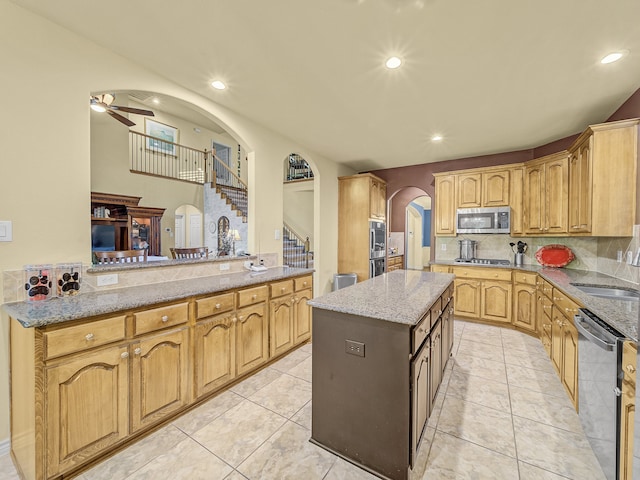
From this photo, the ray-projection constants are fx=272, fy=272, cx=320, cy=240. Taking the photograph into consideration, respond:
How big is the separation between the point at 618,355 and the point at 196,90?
11.9 ft

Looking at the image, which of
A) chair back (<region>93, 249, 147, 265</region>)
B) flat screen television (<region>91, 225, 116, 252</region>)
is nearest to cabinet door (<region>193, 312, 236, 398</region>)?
chair back (<region>93, 249, 147, 265</region>)

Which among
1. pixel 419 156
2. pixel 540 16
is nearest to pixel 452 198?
pixel 419 156

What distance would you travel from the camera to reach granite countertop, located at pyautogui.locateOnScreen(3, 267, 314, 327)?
4.59ft

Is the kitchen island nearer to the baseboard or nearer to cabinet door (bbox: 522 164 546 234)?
the baseboard

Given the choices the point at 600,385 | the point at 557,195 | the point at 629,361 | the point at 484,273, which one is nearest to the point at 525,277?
the point at 484,273

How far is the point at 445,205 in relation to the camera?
4605 millimetres

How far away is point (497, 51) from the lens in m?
2.05

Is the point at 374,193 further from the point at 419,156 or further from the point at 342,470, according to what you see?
the point at 342,470

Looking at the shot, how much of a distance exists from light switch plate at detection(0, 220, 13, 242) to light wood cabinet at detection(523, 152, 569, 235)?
5219 millimetres

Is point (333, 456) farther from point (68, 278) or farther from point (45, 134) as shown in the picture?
point (45, 134)

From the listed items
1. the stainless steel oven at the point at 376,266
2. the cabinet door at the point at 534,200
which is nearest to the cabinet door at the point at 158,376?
the stainless steel oven at the point at 376,266

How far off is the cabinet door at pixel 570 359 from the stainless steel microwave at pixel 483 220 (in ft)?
7.25

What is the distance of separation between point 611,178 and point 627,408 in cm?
237

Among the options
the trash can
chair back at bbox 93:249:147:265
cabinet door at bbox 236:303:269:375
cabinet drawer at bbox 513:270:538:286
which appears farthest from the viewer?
the trash can
